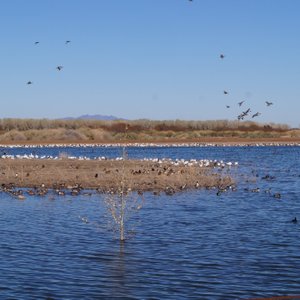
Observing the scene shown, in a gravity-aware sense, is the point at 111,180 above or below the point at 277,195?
above

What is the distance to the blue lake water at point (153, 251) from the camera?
1185 centimetres

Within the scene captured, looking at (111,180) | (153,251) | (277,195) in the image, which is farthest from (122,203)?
(111,180)

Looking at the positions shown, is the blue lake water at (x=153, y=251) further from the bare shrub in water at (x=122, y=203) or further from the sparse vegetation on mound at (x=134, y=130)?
the sparse vegetation on mound at (x=134, y=130)

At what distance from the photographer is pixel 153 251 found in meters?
15.1

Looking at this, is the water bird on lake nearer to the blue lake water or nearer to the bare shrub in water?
the blue lake water

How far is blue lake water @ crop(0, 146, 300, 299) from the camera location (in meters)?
11.9

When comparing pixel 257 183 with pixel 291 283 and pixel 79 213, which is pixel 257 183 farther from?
pixel 291 283

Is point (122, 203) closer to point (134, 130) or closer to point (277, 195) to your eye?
point (277, 195)

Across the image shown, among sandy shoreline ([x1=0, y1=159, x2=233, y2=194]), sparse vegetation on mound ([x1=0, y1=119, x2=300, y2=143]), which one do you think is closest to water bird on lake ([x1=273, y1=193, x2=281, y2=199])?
sandy shoreline ([x1=0, y1=159, x2=233, y2=194])

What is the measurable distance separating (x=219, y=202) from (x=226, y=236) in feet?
24.1

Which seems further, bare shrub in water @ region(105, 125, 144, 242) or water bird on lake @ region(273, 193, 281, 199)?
water bird on lake @ region(273, 193, 281, 199)

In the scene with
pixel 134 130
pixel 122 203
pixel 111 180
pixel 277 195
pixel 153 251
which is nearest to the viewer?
pixel 153 251

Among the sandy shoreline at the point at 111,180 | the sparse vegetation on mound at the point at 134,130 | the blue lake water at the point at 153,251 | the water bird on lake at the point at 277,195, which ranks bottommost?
the blue lake water at the point at 153,251

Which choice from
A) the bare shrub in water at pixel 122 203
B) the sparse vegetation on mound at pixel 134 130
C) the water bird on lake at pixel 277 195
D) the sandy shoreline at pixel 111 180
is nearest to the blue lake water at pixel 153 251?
the bare shrub in water at pixel 122 203
